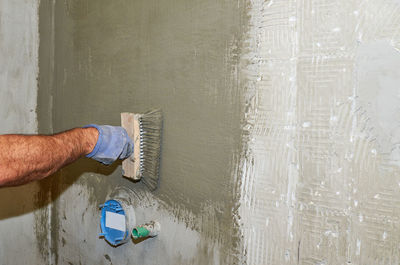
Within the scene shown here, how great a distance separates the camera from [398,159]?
2.97 feet

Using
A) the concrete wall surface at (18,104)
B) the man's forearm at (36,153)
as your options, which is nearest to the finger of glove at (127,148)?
the man's forearm at (36,153)

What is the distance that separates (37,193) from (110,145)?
0.87 m

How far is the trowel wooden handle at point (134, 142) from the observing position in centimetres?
138

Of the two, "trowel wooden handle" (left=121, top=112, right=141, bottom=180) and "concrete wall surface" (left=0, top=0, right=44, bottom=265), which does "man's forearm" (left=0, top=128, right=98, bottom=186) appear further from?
"concrete wall surface" (left=0, top=0, right=44, bottom=265)

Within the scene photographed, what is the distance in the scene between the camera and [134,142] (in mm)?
1383

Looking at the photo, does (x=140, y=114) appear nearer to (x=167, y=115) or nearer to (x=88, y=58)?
(x=167, y=115)

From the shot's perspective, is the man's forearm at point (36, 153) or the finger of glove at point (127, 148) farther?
the finger of glove at point (127, 148)

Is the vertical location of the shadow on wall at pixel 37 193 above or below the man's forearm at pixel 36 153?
below

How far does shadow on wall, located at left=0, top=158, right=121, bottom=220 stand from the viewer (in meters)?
1.80

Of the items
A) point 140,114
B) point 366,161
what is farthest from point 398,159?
point 140,114

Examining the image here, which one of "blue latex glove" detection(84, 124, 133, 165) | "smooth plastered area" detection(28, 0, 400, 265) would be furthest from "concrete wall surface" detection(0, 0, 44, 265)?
"blue latex glove" detection(84, 124, 133, 165)

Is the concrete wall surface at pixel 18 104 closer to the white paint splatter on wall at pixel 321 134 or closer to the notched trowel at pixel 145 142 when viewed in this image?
the notched trowel at pixel 145 142

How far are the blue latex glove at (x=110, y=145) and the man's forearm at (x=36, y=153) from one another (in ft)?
0.13

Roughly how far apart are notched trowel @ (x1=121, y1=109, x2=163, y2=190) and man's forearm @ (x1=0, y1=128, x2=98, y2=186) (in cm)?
18
